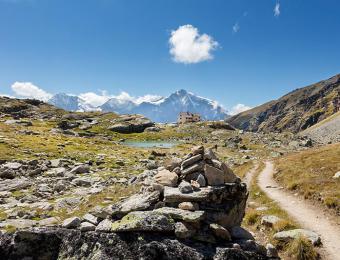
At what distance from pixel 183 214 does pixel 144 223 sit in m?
1.99

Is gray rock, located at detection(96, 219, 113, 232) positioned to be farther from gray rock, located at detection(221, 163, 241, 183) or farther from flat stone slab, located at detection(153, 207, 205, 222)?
gray rock, located at detection(221, 163, 241, 183)

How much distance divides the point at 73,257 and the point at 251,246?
8.48 m

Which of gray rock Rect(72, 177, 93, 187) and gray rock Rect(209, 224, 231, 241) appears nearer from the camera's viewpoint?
gray rock Rect(209, 224, 231, 241)

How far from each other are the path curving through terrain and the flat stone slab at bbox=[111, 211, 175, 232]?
971 centimetres

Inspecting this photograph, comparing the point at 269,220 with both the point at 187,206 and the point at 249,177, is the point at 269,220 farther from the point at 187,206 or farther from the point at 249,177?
the point at 249,177

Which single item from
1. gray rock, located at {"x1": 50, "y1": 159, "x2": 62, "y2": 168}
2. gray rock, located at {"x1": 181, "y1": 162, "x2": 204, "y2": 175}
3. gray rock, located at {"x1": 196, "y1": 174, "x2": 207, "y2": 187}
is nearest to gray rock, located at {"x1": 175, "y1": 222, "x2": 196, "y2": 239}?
gray rock, located at {"x1": 196, "y1": 174, "x2": 207, "y2": 187}

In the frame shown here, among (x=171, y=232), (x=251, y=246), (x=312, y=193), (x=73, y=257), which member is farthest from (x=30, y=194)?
(x=312, y=193)

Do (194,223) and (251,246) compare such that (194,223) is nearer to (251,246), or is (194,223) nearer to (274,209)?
(251,246)

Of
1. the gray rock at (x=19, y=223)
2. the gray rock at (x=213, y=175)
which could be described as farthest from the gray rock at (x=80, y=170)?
the gray rock at (x=213, y=175)

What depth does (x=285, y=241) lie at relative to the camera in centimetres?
1944

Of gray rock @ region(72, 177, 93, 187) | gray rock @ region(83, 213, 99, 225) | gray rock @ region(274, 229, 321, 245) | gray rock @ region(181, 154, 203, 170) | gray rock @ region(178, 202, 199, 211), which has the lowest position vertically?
gray rock @ region(274, 229, 321, 245)

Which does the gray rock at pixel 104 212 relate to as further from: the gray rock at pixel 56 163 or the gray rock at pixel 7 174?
the gray rock at pixel 56 163

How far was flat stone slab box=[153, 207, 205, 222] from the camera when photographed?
14.8 m

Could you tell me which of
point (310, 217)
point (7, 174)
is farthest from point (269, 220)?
point (7, 174)
